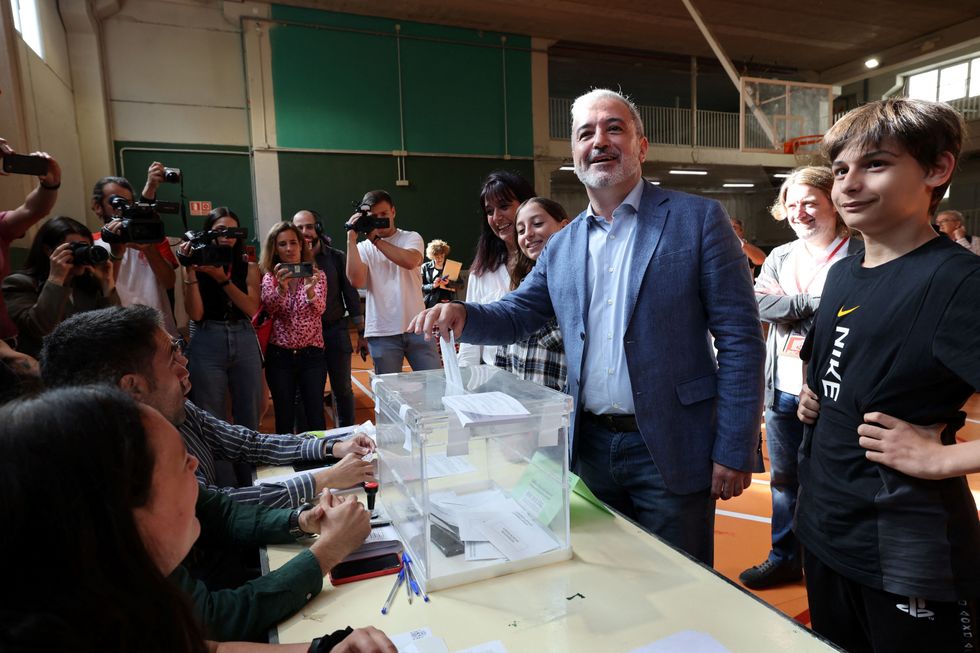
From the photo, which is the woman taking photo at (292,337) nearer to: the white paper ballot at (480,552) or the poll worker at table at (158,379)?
the poll worker at table at (158,379)

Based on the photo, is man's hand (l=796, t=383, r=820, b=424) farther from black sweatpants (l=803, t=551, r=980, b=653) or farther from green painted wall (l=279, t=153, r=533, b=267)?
green painted wall (l=279, t=153, r=533, b=267)

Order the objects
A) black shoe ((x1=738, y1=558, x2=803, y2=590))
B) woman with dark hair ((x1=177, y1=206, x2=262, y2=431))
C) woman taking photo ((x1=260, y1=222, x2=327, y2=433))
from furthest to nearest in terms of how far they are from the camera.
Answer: woman taking photo ((x1=260, y1=222, x2=327, y2=433)), woman with dark hair ((x1=177, y1=206, x2=262, y2=431)), black shoe ((x1=738, y1=558, x2=803, y2=590))

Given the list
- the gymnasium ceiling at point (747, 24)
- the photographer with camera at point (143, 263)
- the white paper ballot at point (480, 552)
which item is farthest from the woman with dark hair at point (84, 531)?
the gymnasium ceiling at point (747, 24)

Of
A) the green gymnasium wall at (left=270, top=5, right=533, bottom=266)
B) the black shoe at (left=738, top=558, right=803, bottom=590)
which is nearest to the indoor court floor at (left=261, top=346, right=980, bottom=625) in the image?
the black shoe at (left=738, top=558, right=803, bottom=590)

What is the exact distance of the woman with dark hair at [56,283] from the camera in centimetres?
247

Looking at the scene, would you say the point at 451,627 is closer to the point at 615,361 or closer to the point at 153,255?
the point at 615,361

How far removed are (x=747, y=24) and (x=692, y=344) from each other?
11.7 m

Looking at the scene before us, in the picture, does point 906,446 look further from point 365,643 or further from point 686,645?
point 365,643

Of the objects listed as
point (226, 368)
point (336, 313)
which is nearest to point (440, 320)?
point (226, 368)

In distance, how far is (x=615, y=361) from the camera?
154 centimetres

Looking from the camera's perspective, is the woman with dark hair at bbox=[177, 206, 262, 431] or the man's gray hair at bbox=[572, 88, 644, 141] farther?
the woman with dark hair at bbox=[177, 206, 262, 431]

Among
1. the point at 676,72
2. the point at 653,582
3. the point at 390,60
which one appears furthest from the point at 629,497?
the point at 676,72

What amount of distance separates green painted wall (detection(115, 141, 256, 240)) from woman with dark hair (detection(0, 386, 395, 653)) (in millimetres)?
8806

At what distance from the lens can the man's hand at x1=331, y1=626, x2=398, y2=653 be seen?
34.2 inches
